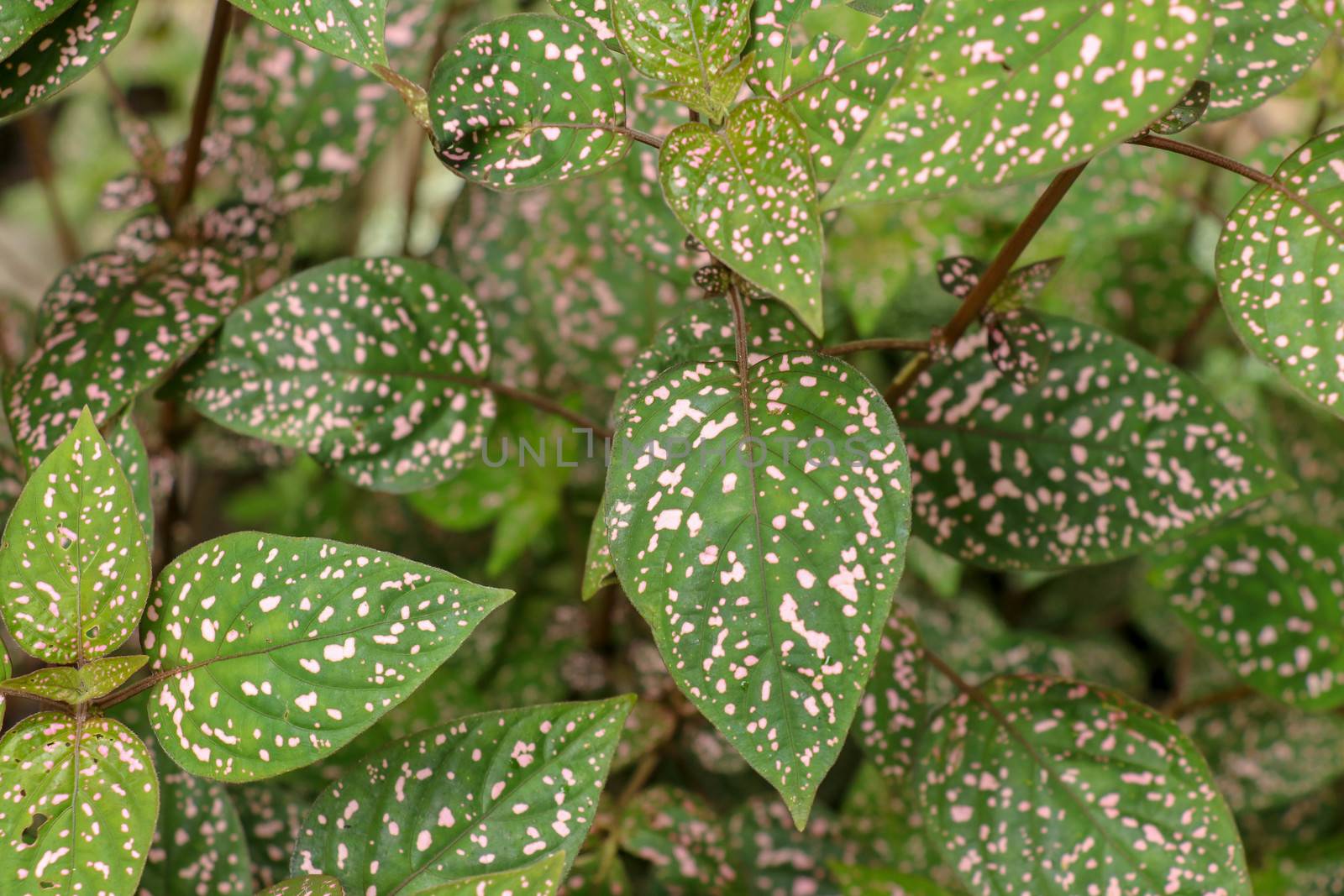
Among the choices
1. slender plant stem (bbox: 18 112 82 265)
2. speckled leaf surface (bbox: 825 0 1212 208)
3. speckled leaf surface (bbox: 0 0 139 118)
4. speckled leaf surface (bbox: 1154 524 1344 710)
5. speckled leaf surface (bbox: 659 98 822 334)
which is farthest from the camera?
slender plant stem (bbox: 18 112 82 265)

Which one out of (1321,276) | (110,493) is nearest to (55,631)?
(110,493)

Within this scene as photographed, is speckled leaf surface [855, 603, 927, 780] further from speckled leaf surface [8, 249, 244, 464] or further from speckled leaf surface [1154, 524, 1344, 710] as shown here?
speckled leaf surface [8, 249, 244, 464]

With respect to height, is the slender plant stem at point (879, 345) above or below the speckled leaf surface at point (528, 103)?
below

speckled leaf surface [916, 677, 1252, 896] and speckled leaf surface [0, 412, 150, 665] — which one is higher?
speckled leaf surface [0, 412, 150, 665]

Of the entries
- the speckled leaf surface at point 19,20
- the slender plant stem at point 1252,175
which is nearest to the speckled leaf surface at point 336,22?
the speckled leaf surface at point 19,20

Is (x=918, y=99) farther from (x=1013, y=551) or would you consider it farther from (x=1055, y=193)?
(x=1013, y=551)

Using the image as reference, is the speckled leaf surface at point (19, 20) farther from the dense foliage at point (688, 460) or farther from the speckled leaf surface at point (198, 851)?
the speckled leaf surface at point (198, 851)

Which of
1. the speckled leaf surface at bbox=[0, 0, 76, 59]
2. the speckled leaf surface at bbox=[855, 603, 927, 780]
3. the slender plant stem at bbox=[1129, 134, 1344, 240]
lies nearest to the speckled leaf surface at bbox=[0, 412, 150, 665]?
the speckled leaf surface at bbox=[0, 0, 76, 59]
